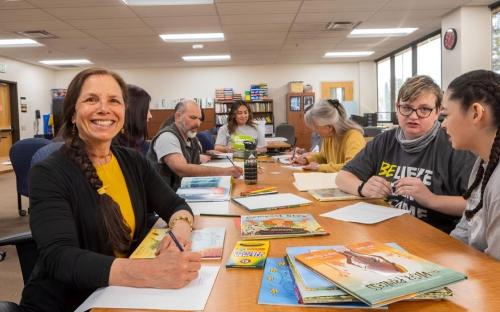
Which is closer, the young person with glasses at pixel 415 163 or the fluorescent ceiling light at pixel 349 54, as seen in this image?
the young person with glasses at pixel 415 163

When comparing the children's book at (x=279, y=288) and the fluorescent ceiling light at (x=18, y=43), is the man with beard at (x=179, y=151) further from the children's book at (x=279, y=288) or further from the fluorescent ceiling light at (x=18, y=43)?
the fluorescent ceiling light at (x=18, y=43)

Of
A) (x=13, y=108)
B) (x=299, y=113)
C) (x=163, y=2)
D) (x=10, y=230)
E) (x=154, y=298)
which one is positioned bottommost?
(x=10, y=230)

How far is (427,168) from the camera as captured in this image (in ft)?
6.09

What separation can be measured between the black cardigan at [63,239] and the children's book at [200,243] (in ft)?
0.35

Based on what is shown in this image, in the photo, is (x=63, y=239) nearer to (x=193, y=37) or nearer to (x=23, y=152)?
(x=23, y=152)

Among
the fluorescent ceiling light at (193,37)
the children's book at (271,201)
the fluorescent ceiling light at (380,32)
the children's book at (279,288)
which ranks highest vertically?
the fluorescent ceiling light at (380,32)

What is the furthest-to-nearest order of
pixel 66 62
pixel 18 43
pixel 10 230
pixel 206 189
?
1. pixel 66 62
2. pixel 18 43
3. pixel 10 230
4. pixel 206 189

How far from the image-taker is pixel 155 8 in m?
A: 5.47

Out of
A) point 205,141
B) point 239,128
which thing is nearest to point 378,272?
point 239,128

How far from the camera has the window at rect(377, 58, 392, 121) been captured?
10.3m

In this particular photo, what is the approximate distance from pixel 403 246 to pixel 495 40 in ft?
20.4

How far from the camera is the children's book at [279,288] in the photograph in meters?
0.83

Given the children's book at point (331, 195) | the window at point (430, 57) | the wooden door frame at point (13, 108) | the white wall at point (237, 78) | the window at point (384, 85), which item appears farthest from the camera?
the white wall at point (237, 78)

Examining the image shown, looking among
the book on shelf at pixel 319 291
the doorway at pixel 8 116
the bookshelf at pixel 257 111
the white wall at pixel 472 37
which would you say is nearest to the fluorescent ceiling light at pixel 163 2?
the white wall at pixel 472 37
